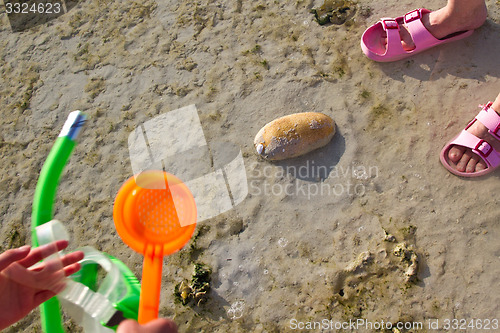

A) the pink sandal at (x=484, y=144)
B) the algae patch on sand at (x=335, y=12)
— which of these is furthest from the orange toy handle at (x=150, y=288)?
the algae patch on sand at (x=335, y=12)

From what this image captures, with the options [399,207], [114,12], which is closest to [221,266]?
[399,207]

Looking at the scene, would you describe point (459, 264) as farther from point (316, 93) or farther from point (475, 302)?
point (316, 93)

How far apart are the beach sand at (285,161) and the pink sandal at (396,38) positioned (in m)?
0.06

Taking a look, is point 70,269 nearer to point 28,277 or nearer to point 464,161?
point 28,277

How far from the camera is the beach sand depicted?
1680 millimetres

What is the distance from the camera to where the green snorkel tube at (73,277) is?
1442 millimetres

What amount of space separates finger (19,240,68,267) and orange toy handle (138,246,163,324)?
309 millimetres

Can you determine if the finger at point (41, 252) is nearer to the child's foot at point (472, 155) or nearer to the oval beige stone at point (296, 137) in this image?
the oval beige stone at point (296, 137)

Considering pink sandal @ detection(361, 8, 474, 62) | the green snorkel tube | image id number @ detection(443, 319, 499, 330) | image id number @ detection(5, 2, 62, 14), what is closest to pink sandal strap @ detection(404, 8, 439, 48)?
pink sandal @ detection(361, 8, 474, 62)

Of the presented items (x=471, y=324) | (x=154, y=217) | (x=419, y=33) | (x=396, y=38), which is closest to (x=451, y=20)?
(x=419, y=33)

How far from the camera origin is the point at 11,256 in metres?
1.32

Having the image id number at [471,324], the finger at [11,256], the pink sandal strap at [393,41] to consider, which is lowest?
the image id number at [471,324]

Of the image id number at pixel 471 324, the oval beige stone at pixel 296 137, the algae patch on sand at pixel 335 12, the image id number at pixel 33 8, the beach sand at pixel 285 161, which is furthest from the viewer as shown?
the image id number at pixel 33 8

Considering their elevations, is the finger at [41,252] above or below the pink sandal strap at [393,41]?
below
